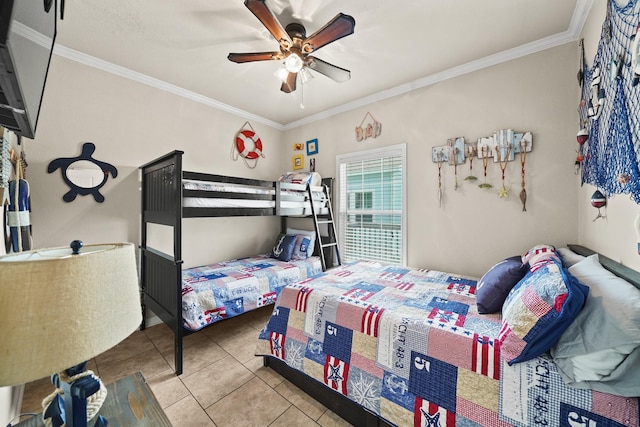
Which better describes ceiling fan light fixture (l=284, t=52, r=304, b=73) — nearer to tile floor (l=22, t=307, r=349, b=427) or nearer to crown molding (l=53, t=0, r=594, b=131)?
crown molding (l=53, t=0, r=594, b=131)

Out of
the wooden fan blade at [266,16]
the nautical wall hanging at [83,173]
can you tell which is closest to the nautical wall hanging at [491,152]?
the wooden fan blade at [266,16]

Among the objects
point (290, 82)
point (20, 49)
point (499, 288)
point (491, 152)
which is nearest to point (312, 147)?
point (290, 82)

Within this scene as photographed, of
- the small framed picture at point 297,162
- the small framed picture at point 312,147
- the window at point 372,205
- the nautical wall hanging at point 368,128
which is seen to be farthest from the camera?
the small framed picture at point 297,162

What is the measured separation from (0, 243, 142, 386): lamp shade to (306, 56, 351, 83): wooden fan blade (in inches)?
75.4

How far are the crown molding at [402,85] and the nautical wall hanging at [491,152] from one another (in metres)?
0.69

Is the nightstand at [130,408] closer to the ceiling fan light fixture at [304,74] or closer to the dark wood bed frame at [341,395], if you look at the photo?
the dark wood bed frame at [341,395]

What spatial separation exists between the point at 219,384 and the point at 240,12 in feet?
8.96

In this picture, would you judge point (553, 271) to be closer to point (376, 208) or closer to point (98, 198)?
point (376, 208)

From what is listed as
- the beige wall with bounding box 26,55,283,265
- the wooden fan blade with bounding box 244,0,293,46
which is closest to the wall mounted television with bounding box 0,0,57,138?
the wooden fan blade with bounding box 244,0,293,46

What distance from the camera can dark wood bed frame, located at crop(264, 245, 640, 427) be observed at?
49.0 inches

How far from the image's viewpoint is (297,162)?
160 inches

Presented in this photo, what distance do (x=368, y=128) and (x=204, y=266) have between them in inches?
→ 107

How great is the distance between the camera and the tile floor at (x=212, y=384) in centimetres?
158

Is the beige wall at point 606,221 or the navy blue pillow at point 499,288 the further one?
the navy blue pillow at point 499,288
